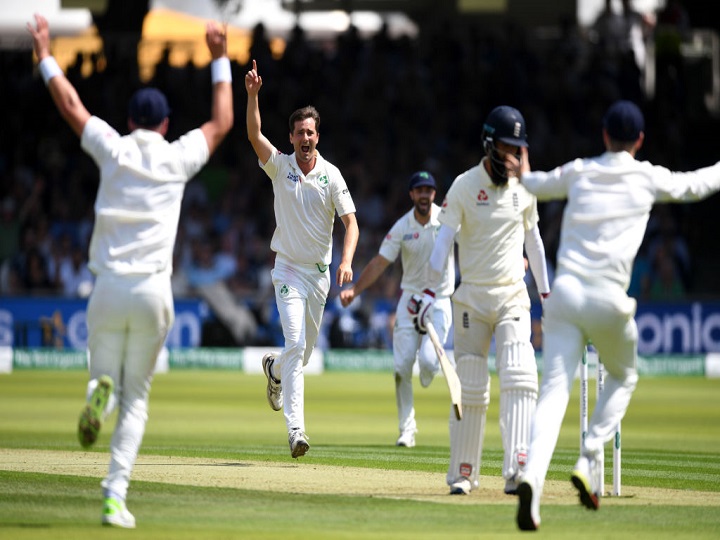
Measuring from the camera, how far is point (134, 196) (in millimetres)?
7176

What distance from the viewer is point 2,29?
99.2ft

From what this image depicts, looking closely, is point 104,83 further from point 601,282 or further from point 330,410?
point 601,282

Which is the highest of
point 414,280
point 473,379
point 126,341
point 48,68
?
point 48,68

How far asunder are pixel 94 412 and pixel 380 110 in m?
21.3

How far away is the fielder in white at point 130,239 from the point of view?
7.07 m

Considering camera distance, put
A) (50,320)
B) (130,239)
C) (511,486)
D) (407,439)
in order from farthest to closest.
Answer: (50,320) < (407,439) < (511,486) < (130,239)

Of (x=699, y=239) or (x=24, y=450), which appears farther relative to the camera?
(x=699, y=239)

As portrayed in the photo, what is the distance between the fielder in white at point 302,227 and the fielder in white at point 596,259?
10.2 feet

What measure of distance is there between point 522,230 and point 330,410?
8867 mm

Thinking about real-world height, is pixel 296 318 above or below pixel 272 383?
above

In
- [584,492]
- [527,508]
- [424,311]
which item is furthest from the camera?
[424,311]

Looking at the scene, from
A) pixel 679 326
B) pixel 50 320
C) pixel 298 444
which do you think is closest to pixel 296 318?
pixel 298 444

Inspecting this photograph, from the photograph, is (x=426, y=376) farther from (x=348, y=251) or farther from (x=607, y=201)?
(x=607, y=201)

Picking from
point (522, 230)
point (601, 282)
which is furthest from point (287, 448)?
point (601, 282)
